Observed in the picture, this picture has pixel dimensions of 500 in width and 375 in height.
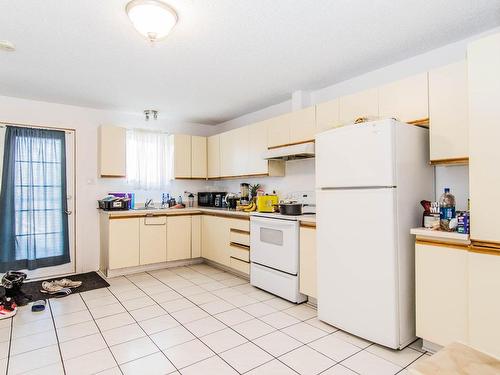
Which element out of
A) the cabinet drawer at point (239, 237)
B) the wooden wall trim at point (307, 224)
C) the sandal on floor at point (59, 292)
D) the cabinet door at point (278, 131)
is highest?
the cabinet door at point (278, 131)

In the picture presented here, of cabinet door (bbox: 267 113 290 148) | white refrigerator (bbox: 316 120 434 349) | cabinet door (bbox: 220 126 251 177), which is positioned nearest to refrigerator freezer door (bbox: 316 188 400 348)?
white refrigerator (bbox: 316 120 434 349)

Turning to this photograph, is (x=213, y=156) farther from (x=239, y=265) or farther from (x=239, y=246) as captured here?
(x=239, y=265)

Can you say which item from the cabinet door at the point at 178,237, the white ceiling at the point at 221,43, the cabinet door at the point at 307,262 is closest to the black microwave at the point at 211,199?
the cabinet door at the point at 178,237

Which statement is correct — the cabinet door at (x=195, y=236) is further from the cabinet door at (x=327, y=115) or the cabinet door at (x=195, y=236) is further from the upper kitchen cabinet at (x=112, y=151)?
the cabinet door at (x=327, y=115)

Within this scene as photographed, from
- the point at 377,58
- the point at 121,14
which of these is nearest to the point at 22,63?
the point at 121,14

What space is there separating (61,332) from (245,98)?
10.8 ft

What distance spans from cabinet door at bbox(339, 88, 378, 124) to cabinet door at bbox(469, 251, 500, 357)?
1473mm

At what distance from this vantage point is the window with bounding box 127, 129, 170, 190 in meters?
4.78

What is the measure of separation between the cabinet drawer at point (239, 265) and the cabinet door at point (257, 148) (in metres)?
1.23

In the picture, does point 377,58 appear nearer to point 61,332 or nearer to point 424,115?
point 424,115

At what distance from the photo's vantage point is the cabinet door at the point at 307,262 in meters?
2.99

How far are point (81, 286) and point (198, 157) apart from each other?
262 cm

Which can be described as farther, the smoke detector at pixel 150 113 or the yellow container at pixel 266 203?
the smoke detector at pixel 150 113

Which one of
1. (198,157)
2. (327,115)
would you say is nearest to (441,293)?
(327,115)
